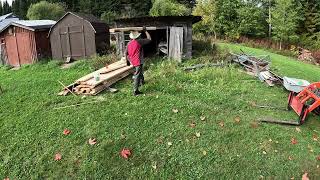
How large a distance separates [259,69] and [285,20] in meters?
16.9

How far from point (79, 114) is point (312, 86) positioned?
247 inches

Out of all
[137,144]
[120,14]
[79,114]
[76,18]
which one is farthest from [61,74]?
[120,14]

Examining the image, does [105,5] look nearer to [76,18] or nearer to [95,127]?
[76,18]

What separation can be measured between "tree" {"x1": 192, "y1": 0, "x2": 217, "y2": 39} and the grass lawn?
1997cm

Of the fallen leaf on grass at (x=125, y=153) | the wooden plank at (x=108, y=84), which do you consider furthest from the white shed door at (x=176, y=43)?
the fallen leaf on grass at (x=125, y=153)

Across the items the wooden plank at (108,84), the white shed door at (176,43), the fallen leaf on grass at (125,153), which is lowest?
the fallen leaf on grass at (125,153)

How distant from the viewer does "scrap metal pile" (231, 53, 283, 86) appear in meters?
10.4

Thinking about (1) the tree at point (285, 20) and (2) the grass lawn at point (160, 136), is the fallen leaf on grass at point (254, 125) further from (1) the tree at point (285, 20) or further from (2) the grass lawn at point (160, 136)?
(1) the tree at point (285, 20)

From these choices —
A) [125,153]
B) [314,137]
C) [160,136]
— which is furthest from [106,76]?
[314,137]

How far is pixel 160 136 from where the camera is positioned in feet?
24.1

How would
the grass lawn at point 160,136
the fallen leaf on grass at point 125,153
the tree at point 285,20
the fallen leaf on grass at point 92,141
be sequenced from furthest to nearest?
the tree at point 285,20, the fallen leaf on grass at point 92,141, the fallen leaf on grass at point 125,153, the grass lawn at point 160,136

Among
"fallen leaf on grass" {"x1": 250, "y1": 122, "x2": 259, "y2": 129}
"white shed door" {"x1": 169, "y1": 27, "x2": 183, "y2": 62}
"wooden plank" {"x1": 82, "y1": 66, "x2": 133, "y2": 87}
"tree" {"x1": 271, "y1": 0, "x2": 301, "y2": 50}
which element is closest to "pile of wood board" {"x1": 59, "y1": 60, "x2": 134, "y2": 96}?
"wooden plank" {"x1": 82, "y1": 66, "x2": 133, "y2": 87}

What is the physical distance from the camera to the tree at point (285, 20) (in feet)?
84.2

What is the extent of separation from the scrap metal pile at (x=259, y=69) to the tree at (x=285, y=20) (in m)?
15.3
